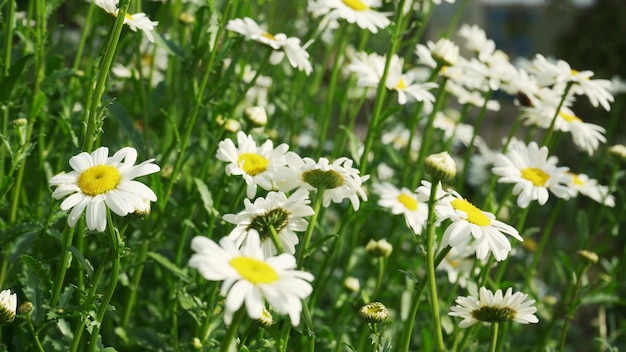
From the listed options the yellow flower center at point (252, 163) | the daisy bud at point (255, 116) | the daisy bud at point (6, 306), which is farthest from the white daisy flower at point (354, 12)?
the daisy bud at point (6, 306)

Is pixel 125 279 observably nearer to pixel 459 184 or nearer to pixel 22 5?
pixel 459 184

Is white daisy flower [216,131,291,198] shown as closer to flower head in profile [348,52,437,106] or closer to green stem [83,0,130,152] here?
green stem [83,0,130,152]

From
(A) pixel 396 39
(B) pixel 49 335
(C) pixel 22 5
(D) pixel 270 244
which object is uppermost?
(A) pixel 396 39

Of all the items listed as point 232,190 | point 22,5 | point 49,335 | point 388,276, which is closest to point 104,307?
point 49,335

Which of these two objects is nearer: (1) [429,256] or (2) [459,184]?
(1) [429,256]

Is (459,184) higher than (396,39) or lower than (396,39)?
lower

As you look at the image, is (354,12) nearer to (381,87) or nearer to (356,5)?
(356,5)

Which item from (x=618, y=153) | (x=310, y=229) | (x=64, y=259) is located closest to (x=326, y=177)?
(x=310, y=229)
